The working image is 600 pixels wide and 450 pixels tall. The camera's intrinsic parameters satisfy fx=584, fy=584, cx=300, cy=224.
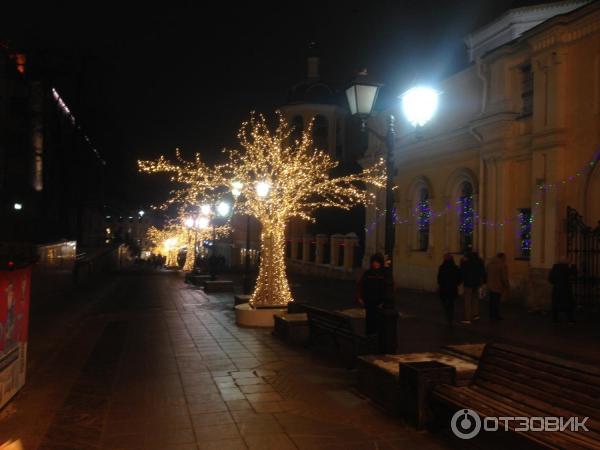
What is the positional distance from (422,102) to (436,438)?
4.84 metres

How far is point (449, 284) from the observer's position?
12.5 metres

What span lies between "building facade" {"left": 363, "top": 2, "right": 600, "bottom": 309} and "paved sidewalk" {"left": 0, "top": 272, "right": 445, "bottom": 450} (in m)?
5.31

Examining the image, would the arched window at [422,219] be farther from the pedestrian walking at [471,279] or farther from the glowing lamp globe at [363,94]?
the glowing lamp globe at [363,94]

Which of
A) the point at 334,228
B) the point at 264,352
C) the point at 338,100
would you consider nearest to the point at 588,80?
the point at 264,352

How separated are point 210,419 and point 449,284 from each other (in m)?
7.83

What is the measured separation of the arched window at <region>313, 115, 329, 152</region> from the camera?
139 ft

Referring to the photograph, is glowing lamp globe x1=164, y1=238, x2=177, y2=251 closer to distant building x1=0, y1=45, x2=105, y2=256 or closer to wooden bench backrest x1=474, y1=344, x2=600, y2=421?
distant building x1=0, y1=45, x2=105, y2=256

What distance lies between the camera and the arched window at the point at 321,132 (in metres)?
42.4

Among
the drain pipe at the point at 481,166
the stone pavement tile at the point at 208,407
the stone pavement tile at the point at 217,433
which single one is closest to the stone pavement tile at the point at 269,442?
the stone pavement tile at the point at 217,433

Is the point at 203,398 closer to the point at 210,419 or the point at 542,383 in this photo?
the point at 210,419

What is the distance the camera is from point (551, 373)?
452 centimetres

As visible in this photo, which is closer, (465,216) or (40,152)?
(465,216)

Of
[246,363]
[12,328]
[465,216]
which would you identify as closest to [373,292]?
[246,363]

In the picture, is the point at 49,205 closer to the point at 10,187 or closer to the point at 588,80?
the point at 10,187
